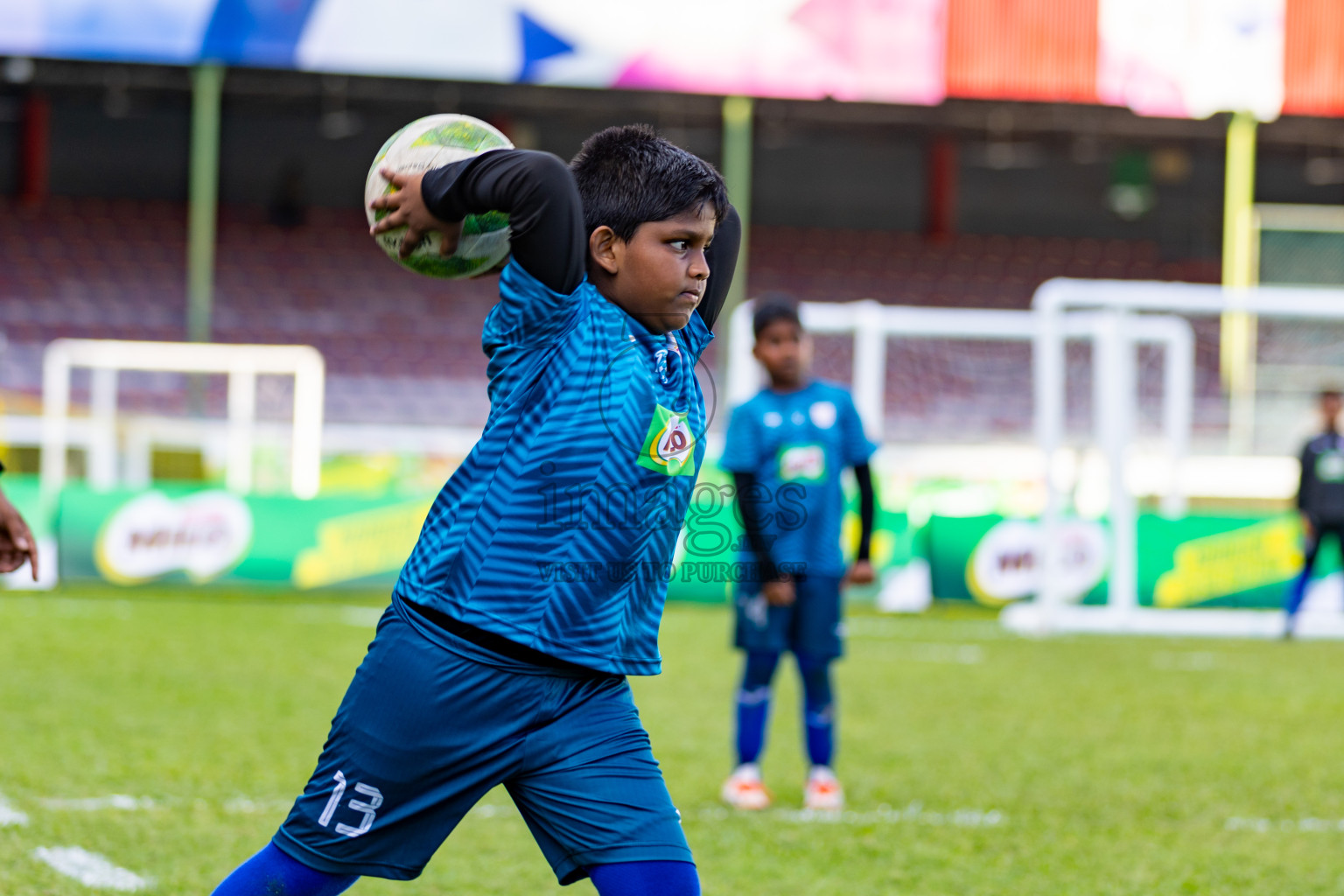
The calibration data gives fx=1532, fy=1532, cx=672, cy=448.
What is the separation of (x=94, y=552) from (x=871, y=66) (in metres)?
9.74

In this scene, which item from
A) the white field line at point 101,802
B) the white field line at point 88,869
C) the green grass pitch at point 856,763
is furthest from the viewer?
the white field line at point 101,802

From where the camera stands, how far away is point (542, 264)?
2.10 meters

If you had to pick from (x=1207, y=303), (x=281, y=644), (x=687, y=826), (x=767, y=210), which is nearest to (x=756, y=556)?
(x=687, y=826)

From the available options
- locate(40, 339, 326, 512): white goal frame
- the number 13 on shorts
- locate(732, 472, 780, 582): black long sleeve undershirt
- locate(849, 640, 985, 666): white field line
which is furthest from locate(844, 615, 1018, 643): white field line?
the number 13 on shorts

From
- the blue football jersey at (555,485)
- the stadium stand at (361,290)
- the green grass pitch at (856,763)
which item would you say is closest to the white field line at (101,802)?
the green grass pitch at (856,763)

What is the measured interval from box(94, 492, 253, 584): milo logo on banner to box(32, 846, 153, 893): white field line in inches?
310

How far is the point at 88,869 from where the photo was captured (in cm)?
402

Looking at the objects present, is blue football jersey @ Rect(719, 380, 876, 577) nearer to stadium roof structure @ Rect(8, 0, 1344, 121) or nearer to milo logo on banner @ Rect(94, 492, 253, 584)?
milo logo on banner @ Rect(94, 492, 253, 584)

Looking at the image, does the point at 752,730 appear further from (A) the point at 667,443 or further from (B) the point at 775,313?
(A) the point at 667,443

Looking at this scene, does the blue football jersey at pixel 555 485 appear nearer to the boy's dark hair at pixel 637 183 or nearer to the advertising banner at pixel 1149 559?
the boy's dark hair at pixel 637 183

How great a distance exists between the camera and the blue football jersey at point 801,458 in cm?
546

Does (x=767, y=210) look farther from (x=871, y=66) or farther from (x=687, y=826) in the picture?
(x=687, y=826)

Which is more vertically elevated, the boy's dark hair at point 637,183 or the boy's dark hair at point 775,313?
the boy's dark hair at point 637,183

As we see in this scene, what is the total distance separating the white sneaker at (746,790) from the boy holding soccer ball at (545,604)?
290 cm
